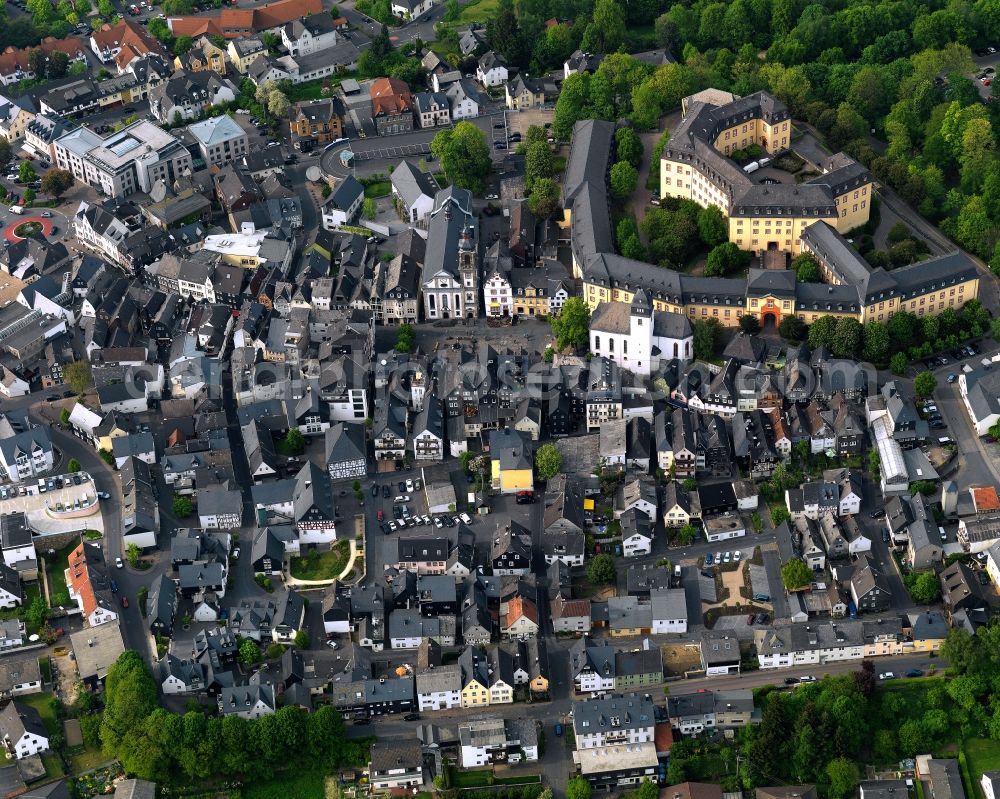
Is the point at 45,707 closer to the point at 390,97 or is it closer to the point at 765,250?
the point at 765,250

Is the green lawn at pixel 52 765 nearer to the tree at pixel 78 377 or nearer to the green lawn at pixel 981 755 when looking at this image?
the tree at pixel 78 377

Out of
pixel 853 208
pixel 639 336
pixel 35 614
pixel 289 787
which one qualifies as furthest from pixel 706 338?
pixel 35 614

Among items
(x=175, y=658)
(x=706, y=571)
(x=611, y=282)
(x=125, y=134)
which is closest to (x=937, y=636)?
(x=706, y=571)

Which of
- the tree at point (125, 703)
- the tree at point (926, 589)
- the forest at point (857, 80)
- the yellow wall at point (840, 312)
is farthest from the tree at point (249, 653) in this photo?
the forest at point (857, 80)

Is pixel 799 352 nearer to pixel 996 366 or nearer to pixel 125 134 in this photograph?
pixel 996 366

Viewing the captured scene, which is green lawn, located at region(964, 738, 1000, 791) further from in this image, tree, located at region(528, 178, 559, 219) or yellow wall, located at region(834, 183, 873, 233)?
tree, located at region(528, 178, 559, 219)

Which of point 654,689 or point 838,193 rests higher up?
point 838,193
